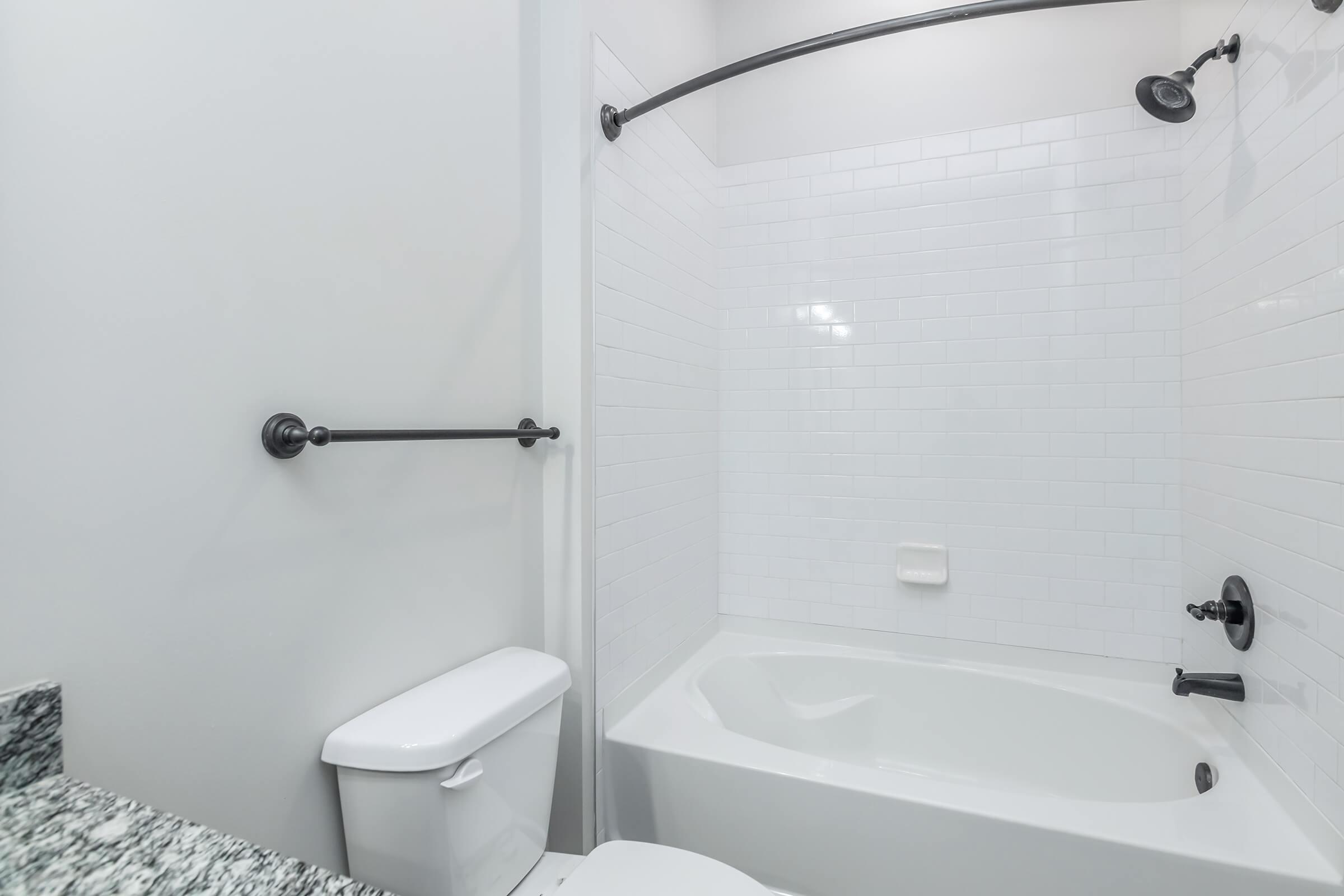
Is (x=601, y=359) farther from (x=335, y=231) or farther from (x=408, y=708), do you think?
(x=408, y=708)

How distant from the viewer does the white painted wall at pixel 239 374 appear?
759 mm

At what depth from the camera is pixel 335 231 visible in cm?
110

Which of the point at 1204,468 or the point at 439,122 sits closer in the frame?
the point at 439,122

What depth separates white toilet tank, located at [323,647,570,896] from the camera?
104 centimetres

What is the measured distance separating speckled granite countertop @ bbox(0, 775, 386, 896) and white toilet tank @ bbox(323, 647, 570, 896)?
1.31 ft

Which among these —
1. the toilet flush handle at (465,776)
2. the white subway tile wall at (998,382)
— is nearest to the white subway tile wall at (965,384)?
the white subway tile wall at (998,382)

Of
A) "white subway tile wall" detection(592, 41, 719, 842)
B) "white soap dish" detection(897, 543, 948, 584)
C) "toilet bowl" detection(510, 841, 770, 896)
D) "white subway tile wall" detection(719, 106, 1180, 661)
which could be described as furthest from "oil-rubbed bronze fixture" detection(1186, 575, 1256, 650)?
"white subway tile wall" detection(592, 41, 719, 842)

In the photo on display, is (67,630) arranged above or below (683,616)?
above

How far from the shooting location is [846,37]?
1473 mm

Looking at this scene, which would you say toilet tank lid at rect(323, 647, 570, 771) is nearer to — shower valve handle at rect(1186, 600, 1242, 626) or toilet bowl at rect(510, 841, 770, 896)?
toilet bowl at rect(510, 841, 770, 896)

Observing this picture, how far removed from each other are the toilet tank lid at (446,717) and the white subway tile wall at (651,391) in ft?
1.22

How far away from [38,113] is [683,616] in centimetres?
185

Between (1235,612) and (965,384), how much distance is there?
0.92 meters

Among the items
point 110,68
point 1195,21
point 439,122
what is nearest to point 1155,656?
point 1195,21
